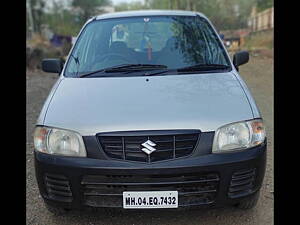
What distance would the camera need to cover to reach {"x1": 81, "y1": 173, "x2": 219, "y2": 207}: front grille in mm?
2453

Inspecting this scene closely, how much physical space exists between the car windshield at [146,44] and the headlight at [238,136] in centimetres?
101

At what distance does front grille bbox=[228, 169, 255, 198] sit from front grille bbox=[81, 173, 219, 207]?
0.13 metres

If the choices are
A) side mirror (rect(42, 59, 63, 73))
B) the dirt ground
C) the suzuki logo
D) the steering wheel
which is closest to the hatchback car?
the suzuki logo

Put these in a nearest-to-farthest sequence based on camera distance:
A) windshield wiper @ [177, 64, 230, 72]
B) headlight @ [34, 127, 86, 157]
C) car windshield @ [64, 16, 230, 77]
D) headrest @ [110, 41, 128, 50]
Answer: headlight @ [34, 127, 86, 157]
windshield wiper @ [177, 64, 230, 72]
car windshield @ [64, 16, 230, 77]
headrest @ [110, 41, 128, 50]

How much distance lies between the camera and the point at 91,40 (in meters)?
3.87

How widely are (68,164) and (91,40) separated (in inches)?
70.6

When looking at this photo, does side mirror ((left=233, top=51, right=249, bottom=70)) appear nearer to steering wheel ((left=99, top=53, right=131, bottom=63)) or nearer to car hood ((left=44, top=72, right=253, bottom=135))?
car hood ((left=44, top=72, right=253, bottom=135))

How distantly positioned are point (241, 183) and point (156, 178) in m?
0.64

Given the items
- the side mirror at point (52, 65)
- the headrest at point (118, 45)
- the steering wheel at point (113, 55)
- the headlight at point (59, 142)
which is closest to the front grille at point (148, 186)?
the headlight at point (59, 142)

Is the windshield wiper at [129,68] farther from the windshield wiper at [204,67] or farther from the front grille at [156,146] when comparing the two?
the front grille at [156,146]

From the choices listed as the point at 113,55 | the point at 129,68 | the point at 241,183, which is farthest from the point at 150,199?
the point at 113,55

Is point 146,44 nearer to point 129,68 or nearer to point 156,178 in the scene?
point 129,68

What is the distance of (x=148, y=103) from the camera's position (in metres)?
2.69

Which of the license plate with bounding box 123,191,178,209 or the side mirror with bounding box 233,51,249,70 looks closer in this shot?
the license plate with bounding box 123,191,178,209
